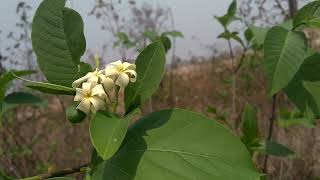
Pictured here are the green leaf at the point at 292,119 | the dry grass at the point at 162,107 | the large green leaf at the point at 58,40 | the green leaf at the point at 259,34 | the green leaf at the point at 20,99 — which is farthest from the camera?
the dry grass at the point at 162,107

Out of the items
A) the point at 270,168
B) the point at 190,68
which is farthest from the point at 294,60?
the point at 190,68

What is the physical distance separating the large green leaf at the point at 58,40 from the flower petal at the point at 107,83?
0.29 ft

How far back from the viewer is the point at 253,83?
627 cm

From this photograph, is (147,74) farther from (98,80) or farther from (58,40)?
(58,40)

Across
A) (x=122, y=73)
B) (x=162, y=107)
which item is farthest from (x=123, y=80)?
(x=162, y=107)

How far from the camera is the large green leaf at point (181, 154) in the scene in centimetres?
73

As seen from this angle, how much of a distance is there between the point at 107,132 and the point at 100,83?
0.16 metres

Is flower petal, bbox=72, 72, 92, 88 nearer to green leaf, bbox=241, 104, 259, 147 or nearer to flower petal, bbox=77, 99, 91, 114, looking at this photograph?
→ flower petal, bbox=77, 99, 91, 114

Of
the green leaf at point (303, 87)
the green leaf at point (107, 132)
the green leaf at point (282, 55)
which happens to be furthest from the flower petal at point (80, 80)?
the green leaf at point (303, 87)

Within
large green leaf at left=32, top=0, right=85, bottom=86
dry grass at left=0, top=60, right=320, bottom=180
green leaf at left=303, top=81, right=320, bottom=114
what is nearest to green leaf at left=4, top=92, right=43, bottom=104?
dry grass at left=0, top=60, right=320, bottom=180

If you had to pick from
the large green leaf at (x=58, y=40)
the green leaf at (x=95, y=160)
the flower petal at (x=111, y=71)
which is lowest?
the green leaf at (x=95, y=160)

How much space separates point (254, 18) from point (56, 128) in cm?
322

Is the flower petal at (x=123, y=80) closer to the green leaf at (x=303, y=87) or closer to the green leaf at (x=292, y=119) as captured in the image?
the green leaf at (x=303, y=87)

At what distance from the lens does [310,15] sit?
1156 mm
